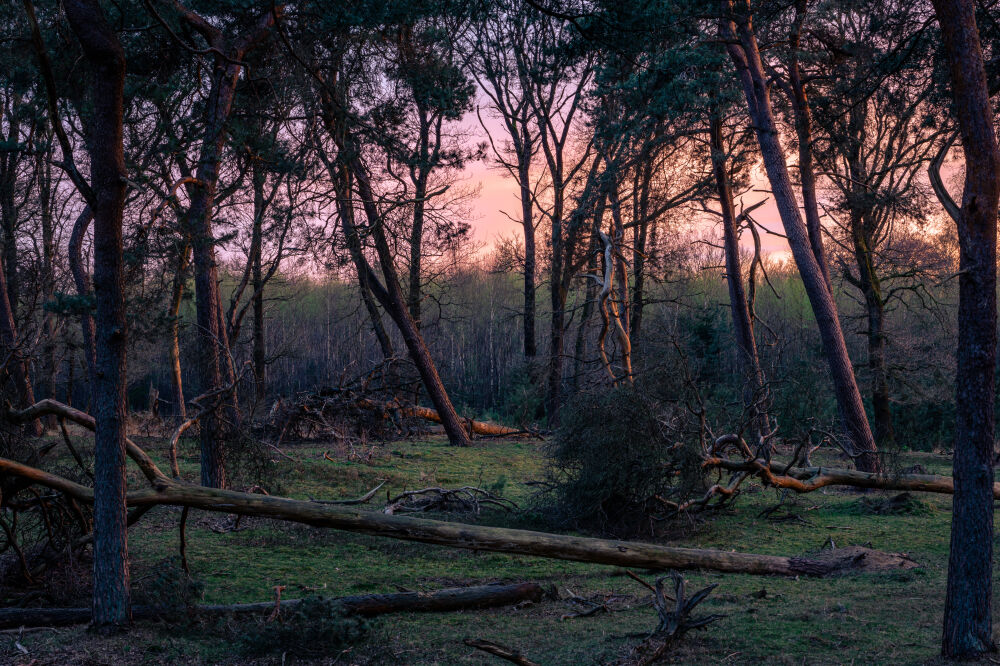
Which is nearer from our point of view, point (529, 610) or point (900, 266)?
point (529, 610)

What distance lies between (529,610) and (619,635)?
3.82ft

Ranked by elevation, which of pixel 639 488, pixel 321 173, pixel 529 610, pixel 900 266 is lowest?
pixel 529 610

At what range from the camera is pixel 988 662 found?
4.38 m

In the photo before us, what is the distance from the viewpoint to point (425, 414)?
2016cm

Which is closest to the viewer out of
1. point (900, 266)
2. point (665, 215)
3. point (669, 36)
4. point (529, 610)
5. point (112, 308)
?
point (112, 308)

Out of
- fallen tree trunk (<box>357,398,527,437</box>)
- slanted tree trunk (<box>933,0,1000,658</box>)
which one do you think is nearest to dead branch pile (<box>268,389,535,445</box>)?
fallen tree trunk (<box>357,398,527,437</box>)

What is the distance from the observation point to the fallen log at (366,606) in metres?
5.21

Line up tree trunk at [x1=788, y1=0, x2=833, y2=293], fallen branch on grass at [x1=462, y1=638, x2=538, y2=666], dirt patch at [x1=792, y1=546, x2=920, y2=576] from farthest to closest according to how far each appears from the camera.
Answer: tree trunk at [x1=788, y1=0, x2=833, y2=293]
dirt patch at [x1=792, y1=546, x2=920, y2=576]
fallen branch on grass at [x1=462, y1=638, x2=538, y2=666]

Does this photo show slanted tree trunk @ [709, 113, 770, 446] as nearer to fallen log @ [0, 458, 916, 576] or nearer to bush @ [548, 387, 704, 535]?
bush @ [548, 387, 704, 535]

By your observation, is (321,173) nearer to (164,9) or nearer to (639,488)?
(164,9)

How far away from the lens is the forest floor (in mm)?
4832

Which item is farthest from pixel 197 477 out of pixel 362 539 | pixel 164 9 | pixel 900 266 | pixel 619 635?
pixel 900 266

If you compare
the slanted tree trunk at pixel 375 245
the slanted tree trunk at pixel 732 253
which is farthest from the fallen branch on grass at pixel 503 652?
the slanted tree trunk at pixel 732 253

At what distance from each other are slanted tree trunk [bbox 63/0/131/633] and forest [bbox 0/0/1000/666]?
0.02m
